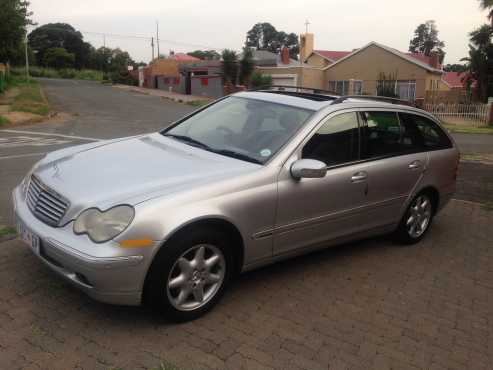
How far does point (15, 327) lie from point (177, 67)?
52714mm

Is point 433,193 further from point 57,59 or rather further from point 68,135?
point 57,59

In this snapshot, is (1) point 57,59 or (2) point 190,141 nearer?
(2) point 190,141

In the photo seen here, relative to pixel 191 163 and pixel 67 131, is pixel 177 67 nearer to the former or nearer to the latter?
pixel 67 131

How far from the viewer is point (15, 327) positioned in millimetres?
3324

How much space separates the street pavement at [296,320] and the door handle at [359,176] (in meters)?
0.87

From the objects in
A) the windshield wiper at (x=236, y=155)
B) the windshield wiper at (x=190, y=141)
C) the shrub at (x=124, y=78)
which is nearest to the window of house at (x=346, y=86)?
the shrub at (x=124, y=78)

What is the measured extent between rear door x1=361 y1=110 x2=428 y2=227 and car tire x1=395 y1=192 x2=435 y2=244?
0.23 m

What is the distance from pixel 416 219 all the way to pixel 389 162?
3.14 ft

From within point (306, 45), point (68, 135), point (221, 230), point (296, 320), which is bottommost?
point (296, 320)

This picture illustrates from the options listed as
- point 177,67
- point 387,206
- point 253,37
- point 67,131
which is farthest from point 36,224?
point 253,37

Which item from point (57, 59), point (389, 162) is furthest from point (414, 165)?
point (57, 59)

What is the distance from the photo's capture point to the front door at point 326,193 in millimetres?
3961

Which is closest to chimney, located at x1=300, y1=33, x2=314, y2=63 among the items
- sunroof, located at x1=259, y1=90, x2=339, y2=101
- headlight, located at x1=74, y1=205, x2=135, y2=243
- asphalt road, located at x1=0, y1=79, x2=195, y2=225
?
asphalt road, located at x1=0, y1=79, x2=195, y2=225

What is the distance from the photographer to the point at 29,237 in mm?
3523
